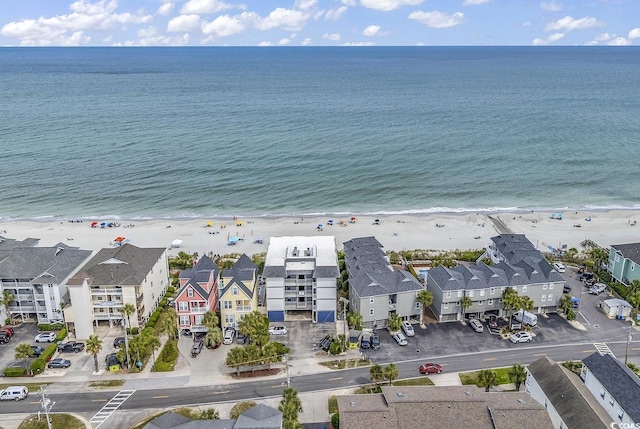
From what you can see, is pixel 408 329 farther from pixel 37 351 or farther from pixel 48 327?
pixel 48 327

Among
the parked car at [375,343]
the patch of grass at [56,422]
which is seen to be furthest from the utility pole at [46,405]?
the parked car at [375,343]

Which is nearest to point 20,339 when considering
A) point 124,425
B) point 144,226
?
point 124,425

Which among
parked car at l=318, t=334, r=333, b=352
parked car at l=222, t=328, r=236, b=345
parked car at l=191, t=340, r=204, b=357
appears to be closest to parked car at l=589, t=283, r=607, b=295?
parked car at l=318, t=334, r=333, b=352

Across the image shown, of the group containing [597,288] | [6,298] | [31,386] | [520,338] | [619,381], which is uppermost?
[619,381]

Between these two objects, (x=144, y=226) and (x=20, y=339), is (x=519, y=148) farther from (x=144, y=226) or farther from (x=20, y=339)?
(x=20, y=339)

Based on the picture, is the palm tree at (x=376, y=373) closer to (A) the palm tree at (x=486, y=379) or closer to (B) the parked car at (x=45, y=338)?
(A) the palm tree at (x=486, y=379)

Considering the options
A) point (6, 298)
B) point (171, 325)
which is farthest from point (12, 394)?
point (6, 298)

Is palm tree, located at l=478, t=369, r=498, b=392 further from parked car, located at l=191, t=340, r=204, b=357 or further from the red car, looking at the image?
parked car, located at l=191, t=340, r=204, b=357
